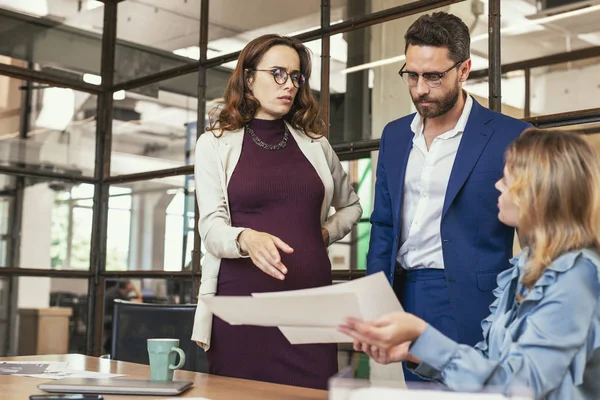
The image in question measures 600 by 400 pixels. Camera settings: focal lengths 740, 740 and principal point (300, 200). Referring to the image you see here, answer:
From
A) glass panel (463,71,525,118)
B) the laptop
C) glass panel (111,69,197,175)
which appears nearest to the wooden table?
the laptop

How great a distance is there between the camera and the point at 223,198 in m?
2.07

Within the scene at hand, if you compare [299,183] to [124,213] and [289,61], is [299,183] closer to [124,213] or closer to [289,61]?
[289,61]

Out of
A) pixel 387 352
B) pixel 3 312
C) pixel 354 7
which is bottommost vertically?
pixel 3 312

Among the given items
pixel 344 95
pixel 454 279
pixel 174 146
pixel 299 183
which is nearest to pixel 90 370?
pixel 299 183

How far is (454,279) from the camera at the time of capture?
1.84m

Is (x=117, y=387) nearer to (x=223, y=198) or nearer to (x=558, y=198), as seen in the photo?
(x=223, y=198)

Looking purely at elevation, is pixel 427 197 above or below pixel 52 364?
above

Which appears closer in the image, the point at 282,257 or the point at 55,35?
the point at 282,257

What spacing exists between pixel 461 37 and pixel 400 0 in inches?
44.9

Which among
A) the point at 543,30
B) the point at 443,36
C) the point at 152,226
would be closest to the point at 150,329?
the point at 443,36

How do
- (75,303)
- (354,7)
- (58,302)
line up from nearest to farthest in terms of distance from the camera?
(354,7) < (58,302) < (75,303)

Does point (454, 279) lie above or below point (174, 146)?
below

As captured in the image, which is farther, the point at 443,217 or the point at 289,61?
the point at 289,61

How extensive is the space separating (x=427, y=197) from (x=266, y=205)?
45 cm
